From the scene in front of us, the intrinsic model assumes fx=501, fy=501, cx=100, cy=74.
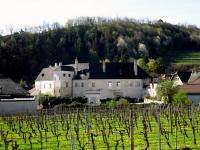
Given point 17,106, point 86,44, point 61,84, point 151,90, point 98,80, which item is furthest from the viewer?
point 86,44

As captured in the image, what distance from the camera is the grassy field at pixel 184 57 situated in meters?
105

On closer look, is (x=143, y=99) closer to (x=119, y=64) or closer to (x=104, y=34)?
(x=119, y=64)

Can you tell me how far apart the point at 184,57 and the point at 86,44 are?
21.7 metres

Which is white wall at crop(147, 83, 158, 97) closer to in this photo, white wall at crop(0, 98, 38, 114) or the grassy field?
white wall at crop(0, 98, 38, 114)

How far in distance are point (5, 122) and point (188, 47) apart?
87.0m

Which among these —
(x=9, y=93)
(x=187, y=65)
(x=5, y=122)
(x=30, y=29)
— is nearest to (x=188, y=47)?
(x=187, y=65)

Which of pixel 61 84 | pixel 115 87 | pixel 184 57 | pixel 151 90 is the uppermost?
pixel 184 57

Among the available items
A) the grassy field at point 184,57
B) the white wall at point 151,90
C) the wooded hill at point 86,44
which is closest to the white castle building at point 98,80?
the white wall at point 151,90

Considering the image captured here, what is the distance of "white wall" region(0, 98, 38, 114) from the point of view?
163 feet

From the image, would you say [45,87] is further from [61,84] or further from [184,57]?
[184,57]

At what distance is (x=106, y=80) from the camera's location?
70.4 meters

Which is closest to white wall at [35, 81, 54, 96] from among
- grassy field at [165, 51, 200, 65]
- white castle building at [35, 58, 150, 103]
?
white castle building at [35, 58, 150, 103]

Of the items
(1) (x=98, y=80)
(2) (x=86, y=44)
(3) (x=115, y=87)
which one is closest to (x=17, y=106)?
(1) (x=98, y=80)

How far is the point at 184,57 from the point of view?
110m
